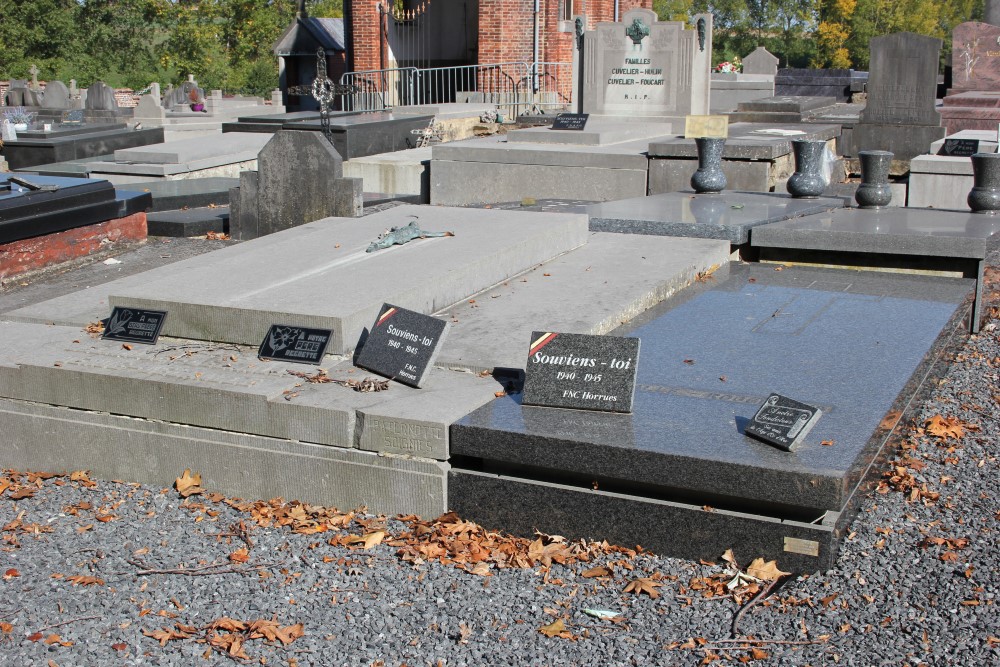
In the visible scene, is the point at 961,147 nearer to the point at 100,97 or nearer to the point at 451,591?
the point at 451,591

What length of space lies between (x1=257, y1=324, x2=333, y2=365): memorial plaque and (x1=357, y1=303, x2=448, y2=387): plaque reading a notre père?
244mm

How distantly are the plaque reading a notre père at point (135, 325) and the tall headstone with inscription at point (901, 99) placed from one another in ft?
35.9

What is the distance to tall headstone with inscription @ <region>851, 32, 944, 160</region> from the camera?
14.2 metres

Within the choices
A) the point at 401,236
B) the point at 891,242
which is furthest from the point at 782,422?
the point at 891,242

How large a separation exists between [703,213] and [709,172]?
1.45 m

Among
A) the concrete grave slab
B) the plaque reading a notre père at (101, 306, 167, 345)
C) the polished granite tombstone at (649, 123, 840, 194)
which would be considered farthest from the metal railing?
the plaque reading a notre père at (101, 306, 167, 345)

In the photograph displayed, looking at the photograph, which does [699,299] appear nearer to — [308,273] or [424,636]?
[308,273]

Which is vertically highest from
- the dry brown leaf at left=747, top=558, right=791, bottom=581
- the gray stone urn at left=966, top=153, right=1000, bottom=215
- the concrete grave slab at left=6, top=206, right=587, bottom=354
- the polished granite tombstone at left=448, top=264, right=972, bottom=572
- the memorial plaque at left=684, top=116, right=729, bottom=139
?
the memorial plaque at left=684, top=116, right=729, bottom=139

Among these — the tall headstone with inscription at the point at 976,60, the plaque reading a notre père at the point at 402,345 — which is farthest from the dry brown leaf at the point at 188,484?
the tall headstone with inscription at the point at 976,60

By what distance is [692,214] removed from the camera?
9.31 metres

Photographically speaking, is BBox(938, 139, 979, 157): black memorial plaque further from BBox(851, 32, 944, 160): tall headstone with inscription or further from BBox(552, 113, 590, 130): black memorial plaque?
BBox(552, 113, 590, 130): black memorial plaque

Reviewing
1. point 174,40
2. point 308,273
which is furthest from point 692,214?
point 174,40

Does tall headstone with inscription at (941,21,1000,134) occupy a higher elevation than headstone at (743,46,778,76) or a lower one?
lower

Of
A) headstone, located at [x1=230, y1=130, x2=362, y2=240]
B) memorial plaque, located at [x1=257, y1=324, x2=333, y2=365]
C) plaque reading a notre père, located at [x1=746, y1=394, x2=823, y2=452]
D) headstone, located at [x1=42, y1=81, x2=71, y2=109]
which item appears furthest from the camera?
headstone, located at [x1=42, y1=81, x2=71, y2=109]
